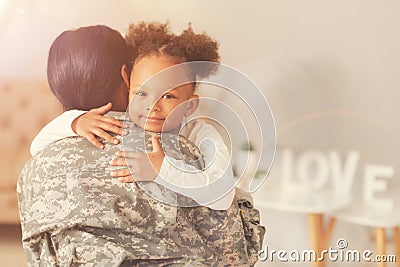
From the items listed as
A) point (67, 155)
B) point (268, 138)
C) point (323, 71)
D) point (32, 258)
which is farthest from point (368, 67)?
point (32, 258)

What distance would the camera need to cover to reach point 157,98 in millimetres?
1456

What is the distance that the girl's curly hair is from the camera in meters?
1.45

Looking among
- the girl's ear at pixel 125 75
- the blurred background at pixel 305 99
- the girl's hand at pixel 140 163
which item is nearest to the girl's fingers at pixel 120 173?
the girl's hand at pixel 140 163

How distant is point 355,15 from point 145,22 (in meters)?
0.50

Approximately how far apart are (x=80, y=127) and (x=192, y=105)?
25cm

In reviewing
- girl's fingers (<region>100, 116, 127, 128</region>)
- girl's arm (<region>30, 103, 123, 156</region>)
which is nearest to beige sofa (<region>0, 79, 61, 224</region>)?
girl's arm (<region>30, 103, 123, 156</region>)

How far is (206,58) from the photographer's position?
4.93ft

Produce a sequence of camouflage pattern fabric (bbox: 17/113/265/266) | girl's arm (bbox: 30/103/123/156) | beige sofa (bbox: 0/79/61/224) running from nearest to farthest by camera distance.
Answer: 1. camouflage pattern fabric (bbox: 17/113/265/266)
2. girl's arm (bbox: 30/103/123/156)
3. beige sofa (bbox: 0/79/61/224)

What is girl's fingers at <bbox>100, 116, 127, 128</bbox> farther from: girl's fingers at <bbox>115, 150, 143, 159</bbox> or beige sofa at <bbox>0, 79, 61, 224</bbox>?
beige sofa at <bbox>0, 79, 61, 224</bbox>

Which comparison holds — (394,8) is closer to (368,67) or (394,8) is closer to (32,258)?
(368,67)

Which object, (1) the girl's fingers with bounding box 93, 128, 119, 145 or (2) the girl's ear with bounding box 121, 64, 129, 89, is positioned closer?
(1) the girl's fingers with bounding box 93, 128, 119, 145

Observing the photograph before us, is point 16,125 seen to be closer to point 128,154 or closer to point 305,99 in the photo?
point 128,154

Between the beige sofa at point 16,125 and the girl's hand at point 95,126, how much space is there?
17 centimetres

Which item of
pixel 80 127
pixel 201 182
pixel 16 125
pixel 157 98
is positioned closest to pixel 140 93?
pixel 157 98
